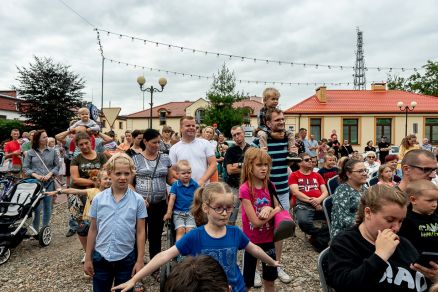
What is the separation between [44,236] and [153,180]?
288 centimetres

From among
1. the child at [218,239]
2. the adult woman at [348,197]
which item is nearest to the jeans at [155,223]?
the child at [218,239]

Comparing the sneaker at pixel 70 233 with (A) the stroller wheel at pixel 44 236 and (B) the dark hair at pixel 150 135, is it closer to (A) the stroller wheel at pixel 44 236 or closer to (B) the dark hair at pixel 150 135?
(A) the stroller wheel at pixel 44 236

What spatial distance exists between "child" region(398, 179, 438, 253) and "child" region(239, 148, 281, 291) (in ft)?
3.60

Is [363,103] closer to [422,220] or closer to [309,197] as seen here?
[309,197]

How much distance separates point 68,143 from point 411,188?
6392 mm

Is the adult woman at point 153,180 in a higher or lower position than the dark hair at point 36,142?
lower

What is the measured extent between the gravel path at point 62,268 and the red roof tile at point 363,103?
26498 millimetres

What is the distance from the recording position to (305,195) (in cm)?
563

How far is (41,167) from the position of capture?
6180 millimetres

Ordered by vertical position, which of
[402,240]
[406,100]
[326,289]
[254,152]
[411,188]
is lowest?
[326,289]

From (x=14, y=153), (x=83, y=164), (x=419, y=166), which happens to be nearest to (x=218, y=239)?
(x=419, y=166)

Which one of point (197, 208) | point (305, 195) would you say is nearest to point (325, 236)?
point (305, 195)

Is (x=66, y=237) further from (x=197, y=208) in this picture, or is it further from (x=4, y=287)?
(x=197, y=208)

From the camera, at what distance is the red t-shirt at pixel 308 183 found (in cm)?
572
